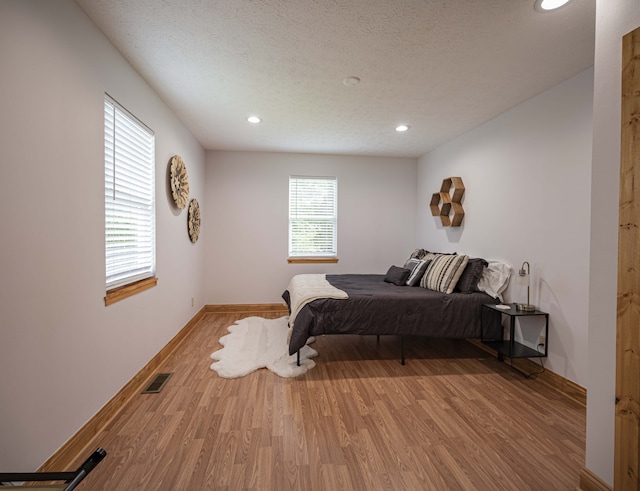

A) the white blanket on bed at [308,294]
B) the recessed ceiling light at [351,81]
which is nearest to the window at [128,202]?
the white blanket on bed at [308,294]

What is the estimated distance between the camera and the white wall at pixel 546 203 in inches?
99.3

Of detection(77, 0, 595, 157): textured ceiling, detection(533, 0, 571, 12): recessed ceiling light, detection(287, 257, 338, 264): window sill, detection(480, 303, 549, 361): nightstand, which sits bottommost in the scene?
detection(480, 303, 549, 361): nightstand

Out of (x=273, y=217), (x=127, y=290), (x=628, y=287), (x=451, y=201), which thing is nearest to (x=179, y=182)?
(x=127, y=290)

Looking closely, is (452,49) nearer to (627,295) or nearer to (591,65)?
(591,65)

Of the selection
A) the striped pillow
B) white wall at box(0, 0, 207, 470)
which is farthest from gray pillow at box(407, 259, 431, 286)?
white wall at box(0, 0, 207, 470)

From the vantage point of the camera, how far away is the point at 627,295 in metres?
1.33

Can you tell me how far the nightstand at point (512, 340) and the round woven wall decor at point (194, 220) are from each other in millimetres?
3609

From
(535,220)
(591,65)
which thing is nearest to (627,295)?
(535,220)

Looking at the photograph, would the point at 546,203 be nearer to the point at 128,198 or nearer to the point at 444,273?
the point at 444,273

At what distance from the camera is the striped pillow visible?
3459mm

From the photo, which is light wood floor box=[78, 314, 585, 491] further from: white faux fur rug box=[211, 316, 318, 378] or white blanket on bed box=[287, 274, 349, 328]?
white blanket on bed box=[287, 274, 349, 328]

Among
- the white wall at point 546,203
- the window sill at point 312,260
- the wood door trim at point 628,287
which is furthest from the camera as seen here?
the window sill at point 312,260

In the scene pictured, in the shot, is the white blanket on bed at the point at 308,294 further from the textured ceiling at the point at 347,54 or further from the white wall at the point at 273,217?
the textured ceiling at the point at 347,54

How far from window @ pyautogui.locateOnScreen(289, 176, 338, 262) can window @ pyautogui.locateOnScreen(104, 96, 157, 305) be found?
264 centimetres
